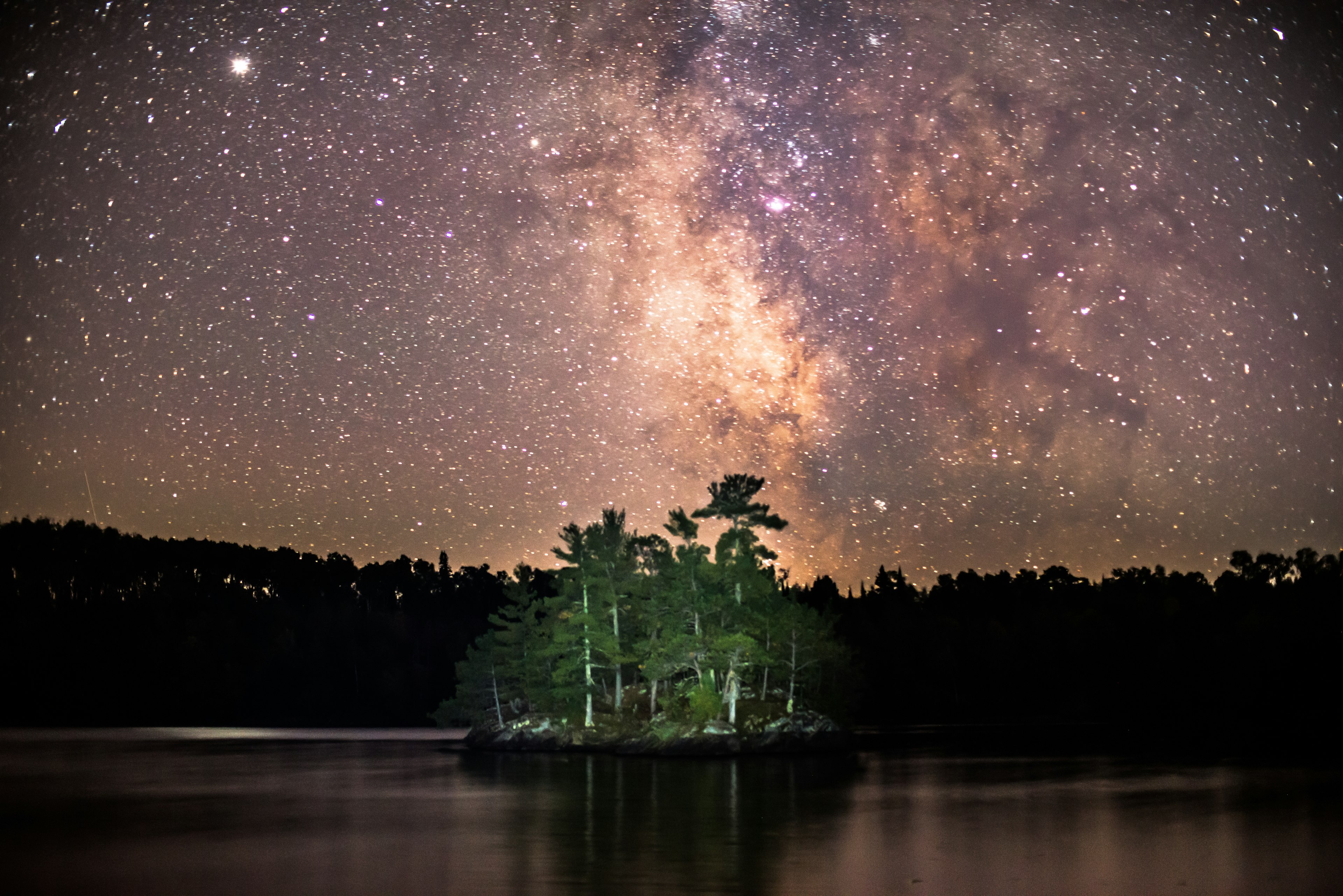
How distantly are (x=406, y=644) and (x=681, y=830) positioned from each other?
15116 centimetres

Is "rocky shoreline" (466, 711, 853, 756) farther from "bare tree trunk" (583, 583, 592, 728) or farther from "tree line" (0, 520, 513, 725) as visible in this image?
"tree line" (0, 520, 513, 725)

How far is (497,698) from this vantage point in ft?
296

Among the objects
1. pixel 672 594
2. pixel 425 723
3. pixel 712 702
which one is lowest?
pixel 425 723

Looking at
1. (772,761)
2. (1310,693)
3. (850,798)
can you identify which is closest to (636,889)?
(850,798)

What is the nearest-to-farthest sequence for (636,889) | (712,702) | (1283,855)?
(636,889) → (1283,855) → (712,702)

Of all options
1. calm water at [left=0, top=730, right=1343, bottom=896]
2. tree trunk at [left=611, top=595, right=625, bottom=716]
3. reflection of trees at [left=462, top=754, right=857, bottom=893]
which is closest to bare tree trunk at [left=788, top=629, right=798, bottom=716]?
reflection of trees at [left=462, top=754, right=857, bottom=893]

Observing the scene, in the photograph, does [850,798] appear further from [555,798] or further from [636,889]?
[636,889]

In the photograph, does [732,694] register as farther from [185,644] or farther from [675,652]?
[185,644]

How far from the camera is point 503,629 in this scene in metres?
163

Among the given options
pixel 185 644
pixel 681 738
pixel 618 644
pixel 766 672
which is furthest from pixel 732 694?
pixel 185 644

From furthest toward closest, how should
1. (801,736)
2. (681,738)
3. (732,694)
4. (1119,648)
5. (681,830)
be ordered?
(1119,648) → (732,694) → (801,736) → (681,738) → (681,830)

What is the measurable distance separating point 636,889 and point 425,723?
476ft

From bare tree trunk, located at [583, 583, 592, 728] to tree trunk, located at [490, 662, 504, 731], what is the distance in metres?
8.17

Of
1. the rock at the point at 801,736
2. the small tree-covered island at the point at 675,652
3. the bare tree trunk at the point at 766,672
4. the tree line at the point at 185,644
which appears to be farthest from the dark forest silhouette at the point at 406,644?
the rock at the point at 801,736
